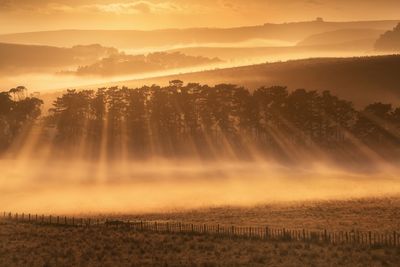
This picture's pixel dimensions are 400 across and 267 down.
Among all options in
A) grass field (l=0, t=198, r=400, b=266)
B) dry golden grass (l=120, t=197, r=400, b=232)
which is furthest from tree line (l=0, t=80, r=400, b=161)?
grass field (l=0, t=198, r=400, b=266)

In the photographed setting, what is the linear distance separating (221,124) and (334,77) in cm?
5391

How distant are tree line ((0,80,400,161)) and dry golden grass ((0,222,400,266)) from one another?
59.6 meters

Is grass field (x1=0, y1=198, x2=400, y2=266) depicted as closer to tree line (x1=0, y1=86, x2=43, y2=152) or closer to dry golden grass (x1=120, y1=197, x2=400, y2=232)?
dry golden grass (x1=120, y1=197, x2=400, y2=232)

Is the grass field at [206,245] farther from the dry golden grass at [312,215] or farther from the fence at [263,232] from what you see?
the fence at [263,232]

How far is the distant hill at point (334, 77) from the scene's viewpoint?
144m

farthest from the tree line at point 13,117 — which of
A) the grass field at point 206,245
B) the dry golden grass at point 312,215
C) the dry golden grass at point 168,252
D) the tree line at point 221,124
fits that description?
the dry golden grass at point 168,252

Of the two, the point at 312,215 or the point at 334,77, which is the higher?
the point at 334,77

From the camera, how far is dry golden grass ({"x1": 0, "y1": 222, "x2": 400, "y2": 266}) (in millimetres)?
37219

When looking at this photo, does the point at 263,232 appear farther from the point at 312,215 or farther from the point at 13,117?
the point at 13,117

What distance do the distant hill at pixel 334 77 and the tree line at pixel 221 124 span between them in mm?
27464

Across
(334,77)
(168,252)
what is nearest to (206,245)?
(168,252)

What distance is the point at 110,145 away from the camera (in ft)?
382

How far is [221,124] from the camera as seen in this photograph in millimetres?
117438

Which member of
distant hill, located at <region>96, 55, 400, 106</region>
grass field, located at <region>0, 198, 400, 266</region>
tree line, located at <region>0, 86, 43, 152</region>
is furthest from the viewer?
distant hill, located at <region>96, 55, 400, 106</region>
